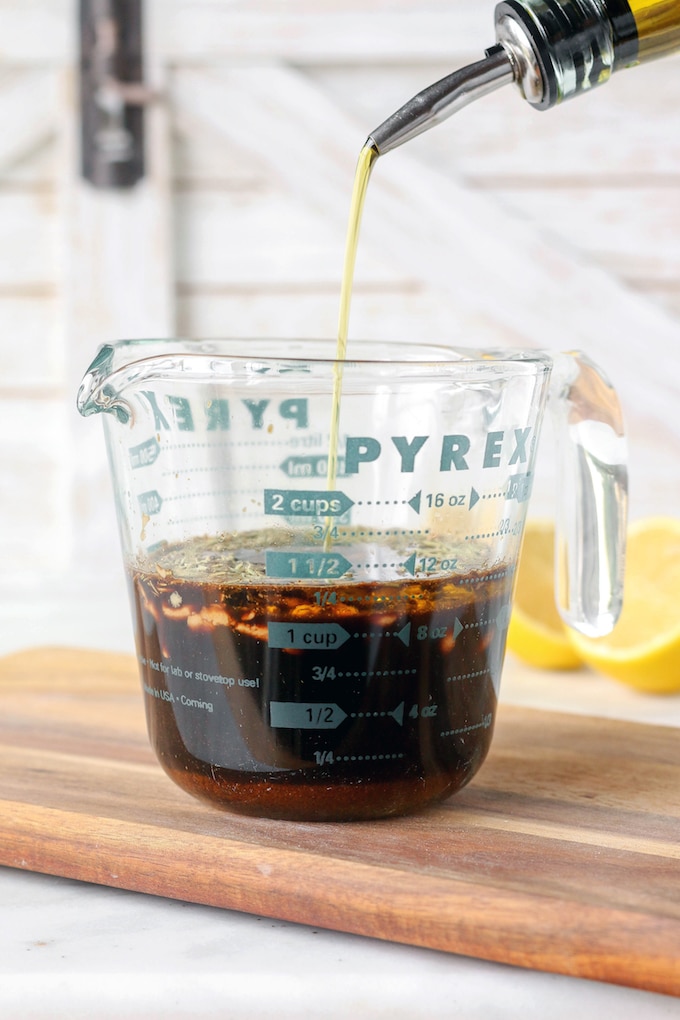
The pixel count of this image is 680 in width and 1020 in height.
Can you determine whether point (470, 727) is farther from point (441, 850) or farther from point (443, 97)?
point (443, 97)

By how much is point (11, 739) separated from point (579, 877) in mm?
415

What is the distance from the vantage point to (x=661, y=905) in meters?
0.57

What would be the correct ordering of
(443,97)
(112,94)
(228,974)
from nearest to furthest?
(228,974) < (443,97) < (112,94)

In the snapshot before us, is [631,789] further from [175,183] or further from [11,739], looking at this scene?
[175,183]

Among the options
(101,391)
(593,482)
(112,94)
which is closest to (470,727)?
(593,482)

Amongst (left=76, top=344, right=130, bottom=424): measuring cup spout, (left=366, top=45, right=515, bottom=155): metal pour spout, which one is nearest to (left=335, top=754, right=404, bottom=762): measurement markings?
(left=76, top=344, right=130, bottom=424): measuring cup spout

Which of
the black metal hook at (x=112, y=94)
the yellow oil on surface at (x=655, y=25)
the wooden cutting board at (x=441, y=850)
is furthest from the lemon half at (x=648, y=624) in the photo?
the black metal hook at (x=112, y=94)

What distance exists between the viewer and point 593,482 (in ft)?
2.48

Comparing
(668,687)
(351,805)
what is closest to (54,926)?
(351,805)

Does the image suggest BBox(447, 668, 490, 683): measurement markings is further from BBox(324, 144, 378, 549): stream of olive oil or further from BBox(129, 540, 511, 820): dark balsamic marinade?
BBox(324, 144, 378, 549): stream of olive oil

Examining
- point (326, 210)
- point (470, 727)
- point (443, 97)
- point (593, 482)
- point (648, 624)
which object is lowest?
point (648, 624)

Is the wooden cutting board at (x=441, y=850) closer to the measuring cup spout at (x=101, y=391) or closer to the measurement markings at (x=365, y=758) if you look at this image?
the measurement markings at (x=365, y=758)

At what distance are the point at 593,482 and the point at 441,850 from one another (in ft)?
0.82

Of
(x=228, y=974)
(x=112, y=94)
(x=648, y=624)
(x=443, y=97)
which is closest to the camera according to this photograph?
(x=228, y=974)
